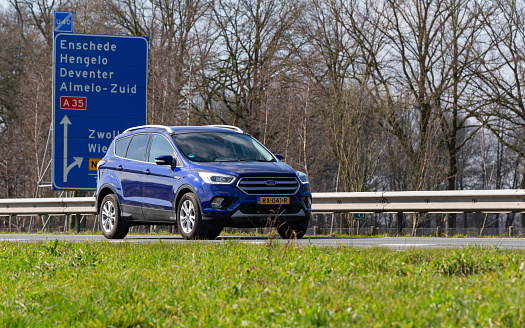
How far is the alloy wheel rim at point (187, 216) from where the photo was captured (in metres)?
11.9

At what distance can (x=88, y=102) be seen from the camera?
20.8 m

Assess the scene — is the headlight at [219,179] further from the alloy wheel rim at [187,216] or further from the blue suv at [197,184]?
the alloy wheel rim at [187,216]

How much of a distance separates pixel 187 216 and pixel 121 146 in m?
2.65

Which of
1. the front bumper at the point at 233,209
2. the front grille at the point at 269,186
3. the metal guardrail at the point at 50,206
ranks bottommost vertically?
the metal guardrail at the point at 50,206

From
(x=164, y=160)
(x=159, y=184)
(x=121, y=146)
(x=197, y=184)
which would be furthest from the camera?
(x=121, y=146)

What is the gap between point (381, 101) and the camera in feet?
112

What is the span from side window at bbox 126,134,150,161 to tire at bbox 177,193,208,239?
1.56 metres

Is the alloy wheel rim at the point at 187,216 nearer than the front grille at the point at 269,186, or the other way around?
the front grille at the point at 269,186

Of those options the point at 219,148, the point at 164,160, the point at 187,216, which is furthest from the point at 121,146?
the point at 187,216

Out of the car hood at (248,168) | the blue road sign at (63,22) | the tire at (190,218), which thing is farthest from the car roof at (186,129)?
the blue road sign at (63,22)

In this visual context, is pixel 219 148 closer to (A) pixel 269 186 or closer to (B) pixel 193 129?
(B) pixel 193 129

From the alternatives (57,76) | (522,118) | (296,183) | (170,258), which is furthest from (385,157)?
(170,258)

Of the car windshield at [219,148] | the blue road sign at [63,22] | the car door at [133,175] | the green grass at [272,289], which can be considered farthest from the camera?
the blue road sign at [63,22]

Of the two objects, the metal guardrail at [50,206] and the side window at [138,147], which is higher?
the side window at [138,147]
